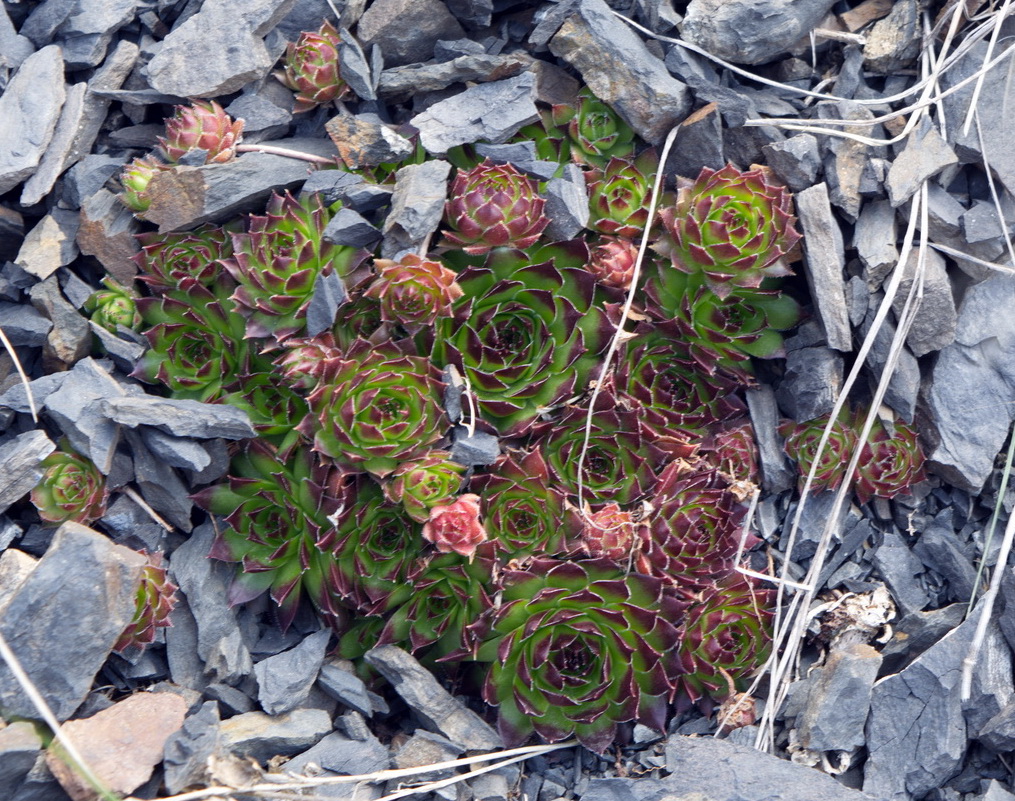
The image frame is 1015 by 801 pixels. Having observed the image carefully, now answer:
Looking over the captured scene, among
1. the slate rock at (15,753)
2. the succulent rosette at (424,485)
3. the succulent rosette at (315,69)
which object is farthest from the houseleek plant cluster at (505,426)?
the slate rock at (15,753)

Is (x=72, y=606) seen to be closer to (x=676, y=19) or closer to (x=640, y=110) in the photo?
(x=640, y=110)

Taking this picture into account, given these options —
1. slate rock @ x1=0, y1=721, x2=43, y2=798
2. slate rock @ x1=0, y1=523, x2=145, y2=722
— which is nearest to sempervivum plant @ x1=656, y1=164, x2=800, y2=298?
slate rock @ x1=0, y1=523, x2=145, y2=722

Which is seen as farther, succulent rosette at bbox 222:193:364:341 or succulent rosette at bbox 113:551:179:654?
succulent rosette at bbox 222:193:364:341

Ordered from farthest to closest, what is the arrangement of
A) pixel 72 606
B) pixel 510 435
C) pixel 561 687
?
1. pixel 510 435
2. pixel 561 687
3. pixel 72 606

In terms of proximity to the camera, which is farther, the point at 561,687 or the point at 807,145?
the point at 807,145

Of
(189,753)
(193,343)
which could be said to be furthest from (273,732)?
(193,343)

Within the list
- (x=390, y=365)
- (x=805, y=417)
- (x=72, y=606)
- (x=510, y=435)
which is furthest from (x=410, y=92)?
(x=72, y=606)

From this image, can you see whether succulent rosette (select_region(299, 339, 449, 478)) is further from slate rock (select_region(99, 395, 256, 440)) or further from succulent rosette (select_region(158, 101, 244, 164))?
succulent rosette (select_region(158, 101, 244, 164))
